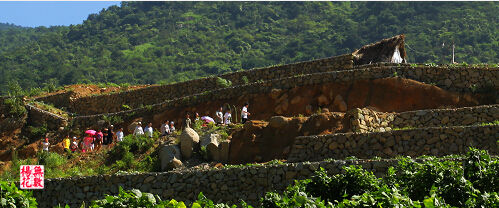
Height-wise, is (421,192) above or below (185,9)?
below

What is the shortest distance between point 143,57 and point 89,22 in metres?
18.9

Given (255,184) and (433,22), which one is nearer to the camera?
(255,184)

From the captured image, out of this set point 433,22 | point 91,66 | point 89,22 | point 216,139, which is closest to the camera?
point 216,139

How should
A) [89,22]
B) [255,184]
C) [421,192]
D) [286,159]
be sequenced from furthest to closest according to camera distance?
[89,22]
[286,159]
[255,184]
[421,192]

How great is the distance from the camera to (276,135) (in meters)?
21.4

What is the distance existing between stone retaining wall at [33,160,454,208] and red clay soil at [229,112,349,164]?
7.91 feet

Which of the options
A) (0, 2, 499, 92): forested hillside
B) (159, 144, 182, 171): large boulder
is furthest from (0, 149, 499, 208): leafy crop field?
(0, 2, 499, 92): forested hillside

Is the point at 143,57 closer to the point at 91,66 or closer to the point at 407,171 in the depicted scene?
the point at 91,66

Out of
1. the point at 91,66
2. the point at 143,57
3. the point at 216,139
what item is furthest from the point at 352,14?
the point at 216,139

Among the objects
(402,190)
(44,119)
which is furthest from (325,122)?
(44,119)

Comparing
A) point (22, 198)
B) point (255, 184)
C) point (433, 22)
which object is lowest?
point (255, 184)

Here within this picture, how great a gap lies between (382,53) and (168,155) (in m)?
12.3

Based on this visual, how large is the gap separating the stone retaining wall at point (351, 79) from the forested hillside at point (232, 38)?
2918 cm

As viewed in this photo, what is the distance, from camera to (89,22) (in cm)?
9000
